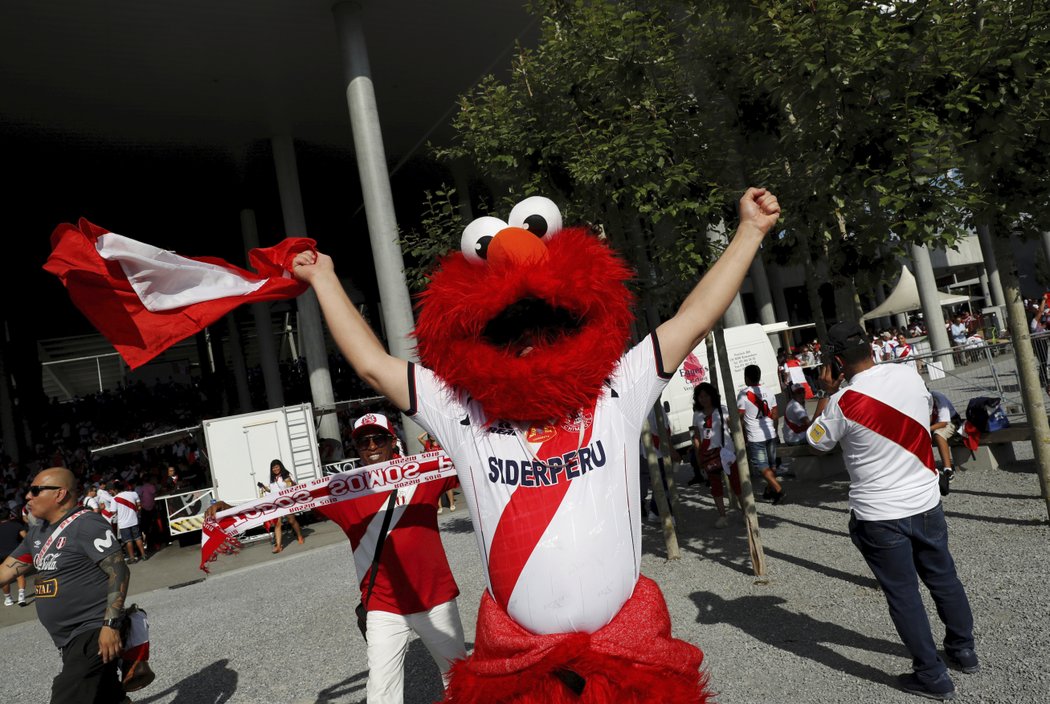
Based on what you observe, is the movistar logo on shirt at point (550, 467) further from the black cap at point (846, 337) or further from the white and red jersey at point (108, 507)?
the white and red jersey at point (108, 507)

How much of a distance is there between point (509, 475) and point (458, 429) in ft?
0.64

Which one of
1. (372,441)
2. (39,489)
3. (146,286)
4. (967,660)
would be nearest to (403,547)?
(372,441)

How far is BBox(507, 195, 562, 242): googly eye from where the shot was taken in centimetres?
222

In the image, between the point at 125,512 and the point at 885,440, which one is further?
the point at 125,512

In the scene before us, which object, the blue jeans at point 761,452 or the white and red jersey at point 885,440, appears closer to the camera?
the white and red jersey at point 885,440

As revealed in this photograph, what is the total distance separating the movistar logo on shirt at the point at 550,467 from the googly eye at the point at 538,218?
26.0 inches

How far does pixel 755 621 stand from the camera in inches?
206

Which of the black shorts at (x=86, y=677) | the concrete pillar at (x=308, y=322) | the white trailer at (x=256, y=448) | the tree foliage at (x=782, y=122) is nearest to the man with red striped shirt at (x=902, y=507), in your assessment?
the tree foliage at (x=782, y=122)

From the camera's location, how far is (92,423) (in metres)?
35.5

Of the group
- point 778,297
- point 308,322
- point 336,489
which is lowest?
point 336,489

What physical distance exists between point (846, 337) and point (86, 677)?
4687 millimetres

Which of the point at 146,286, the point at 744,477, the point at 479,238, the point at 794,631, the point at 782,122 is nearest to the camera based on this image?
the point at 479,238

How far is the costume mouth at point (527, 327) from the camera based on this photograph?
1.91 m

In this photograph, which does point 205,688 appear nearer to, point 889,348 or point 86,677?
point 86,677
